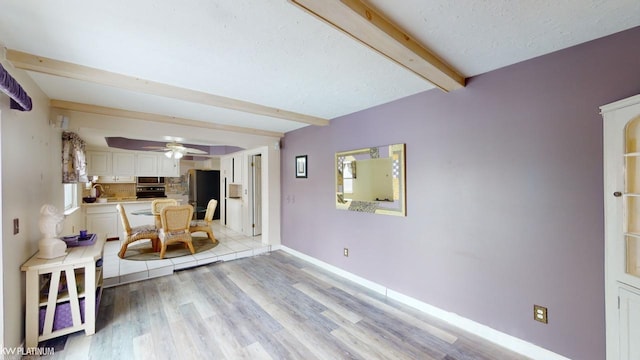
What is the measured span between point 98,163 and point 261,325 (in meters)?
5.56

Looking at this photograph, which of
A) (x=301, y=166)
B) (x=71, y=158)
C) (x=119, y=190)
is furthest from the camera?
(x=119, y=190)

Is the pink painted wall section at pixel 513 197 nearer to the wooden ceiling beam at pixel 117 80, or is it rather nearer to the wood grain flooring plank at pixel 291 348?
the wood grain flooring plank at pixel 291 348

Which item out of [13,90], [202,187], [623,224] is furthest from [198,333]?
[202,187]

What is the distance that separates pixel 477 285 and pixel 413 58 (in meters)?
1.97

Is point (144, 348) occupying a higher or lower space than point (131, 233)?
lower

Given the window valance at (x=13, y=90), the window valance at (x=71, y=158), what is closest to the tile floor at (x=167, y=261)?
the window valance at (x=71, y=158)

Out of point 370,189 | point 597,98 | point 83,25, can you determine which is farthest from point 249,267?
point 597,98

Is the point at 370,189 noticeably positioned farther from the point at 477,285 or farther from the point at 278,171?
the point at 278,171

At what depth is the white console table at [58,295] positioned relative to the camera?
1.90 m

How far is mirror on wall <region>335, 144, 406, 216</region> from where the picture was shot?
270 cm

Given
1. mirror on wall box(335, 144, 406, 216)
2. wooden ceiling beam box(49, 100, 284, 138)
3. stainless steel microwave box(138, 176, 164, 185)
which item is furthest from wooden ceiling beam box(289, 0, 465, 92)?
stainless steel microwave box(138, 176, 164, 185)

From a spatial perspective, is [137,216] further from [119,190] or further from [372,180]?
[372,180]

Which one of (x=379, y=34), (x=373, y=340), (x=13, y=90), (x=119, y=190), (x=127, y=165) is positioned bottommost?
(x=373, y=340)

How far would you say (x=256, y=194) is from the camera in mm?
5688
